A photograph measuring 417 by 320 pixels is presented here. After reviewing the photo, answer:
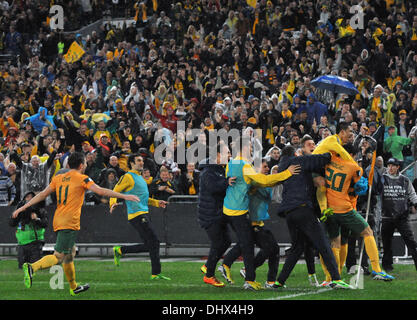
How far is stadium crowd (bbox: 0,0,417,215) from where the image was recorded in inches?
819

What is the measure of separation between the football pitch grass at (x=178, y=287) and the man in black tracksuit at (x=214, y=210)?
18.0 inches

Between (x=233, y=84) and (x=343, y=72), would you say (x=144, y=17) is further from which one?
(x=343, y=72)

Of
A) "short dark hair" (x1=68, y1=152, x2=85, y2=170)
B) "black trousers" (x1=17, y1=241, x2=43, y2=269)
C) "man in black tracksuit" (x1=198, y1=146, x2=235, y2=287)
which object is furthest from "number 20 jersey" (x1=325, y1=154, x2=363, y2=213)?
"black trousers" (x1=17, y1=241, x2=43, y2=269)

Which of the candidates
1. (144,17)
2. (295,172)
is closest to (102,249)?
(295,172)

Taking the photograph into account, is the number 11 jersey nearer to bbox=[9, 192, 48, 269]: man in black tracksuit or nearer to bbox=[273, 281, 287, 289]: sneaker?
bbox=[273, 281, 287, 289]: sneaker

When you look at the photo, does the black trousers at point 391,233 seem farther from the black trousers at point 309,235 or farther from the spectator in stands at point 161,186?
the spectator in stands at point 161,186

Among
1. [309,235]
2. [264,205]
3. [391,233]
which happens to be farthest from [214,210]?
[391,233]

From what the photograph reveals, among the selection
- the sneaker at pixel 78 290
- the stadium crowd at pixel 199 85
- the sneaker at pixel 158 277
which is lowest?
the sneaker at pixel 158 277

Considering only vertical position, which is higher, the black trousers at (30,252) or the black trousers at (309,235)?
the black trousers at (309,235)

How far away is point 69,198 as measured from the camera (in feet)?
39.3

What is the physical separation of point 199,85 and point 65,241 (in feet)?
49.6

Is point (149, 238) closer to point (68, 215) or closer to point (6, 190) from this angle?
point (68, 215)

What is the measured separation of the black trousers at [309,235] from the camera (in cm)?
1180

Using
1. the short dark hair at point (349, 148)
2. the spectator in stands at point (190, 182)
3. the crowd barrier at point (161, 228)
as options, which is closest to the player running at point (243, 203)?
the short dark hair at point (349, 148)
